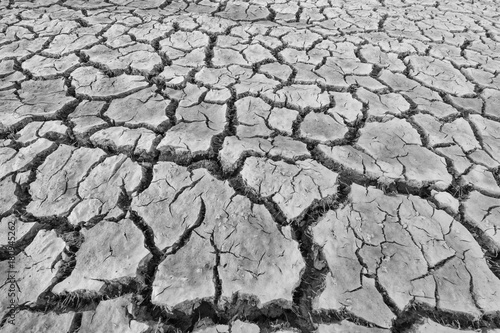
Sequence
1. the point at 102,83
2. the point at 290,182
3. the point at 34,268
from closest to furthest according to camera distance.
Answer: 1. the point at 34,268
2. the point at 290,182
3. the point at 102,83

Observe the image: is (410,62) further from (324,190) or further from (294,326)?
(294,326)

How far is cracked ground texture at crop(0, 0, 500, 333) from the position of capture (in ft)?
4.21

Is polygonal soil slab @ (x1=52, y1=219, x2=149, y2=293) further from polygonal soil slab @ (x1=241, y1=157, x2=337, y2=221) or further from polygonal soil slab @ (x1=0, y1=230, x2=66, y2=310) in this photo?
polygonal soil slab @ (x1=241, y1=157, x2=337, y2=221)

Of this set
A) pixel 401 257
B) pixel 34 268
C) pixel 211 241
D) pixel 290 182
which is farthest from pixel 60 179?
pixel 401 257

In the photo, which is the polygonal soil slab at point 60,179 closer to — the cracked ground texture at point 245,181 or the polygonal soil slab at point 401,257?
the cracked ground texture at point 245,181

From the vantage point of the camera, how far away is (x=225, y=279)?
1335 mm

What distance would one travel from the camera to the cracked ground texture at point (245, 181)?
128 cm

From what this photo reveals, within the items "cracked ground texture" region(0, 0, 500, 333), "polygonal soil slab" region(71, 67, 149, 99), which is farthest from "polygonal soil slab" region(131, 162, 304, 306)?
"polygonal soil slab" region(71, 67, 149, 99)

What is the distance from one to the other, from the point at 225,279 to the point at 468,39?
3.20 metres

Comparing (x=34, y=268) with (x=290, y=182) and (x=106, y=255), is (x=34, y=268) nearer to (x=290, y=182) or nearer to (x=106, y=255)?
(x=106, y=255)

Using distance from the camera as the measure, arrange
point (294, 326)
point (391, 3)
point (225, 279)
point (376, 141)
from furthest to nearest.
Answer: point (391, 3), point (376, 141), point (225, 279), point (294, 326)

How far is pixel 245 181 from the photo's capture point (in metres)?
1.68

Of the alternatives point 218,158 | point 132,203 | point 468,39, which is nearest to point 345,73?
point 218,158

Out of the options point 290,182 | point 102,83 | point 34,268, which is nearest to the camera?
point 34,268
